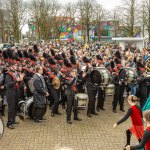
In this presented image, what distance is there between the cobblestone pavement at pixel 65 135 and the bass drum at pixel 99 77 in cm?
113

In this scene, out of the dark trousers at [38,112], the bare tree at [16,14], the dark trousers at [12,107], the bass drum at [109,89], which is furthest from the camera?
the bare tree at [16,14]

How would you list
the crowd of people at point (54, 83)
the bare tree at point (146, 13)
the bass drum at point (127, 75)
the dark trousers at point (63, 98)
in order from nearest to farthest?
1. the crowd of people at point (54, 83)
2. the bass drum at point (127, 75)
3. the dark trousers at point (63, 98)
4. the bare tree at point (146, 13)

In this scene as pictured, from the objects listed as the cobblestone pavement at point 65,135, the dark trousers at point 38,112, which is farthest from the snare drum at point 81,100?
the dark trousers at point 38,112

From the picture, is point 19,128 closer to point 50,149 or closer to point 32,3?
point 50,149

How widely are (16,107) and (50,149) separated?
7.24 feet

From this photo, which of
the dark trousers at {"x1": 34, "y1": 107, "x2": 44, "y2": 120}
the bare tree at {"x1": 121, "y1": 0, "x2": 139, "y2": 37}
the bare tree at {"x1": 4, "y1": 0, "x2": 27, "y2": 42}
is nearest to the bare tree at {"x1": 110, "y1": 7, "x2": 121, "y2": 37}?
the bare tree at {"x1": 121, "y1": 0, "x2": 139, "y2": 37}

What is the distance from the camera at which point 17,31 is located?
43156 mm

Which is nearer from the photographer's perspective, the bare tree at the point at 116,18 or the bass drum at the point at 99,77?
the bass drum at the point at 99,77

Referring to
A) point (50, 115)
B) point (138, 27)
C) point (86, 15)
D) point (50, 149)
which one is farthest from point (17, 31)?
point (50, 149)

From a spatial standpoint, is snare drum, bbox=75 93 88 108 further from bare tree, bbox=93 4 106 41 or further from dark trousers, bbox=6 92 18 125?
bare tree, bbox=93 4 106 41

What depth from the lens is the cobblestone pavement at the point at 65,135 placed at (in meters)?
7.36

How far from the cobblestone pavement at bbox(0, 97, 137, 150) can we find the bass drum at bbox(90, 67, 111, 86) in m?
1.13

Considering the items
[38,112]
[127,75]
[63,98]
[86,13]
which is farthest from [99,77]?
[86,13]

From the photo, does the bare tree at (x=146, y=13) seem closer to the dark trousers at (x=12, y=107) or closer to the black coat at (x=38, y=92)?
the black coat at (x=38, y=92)
